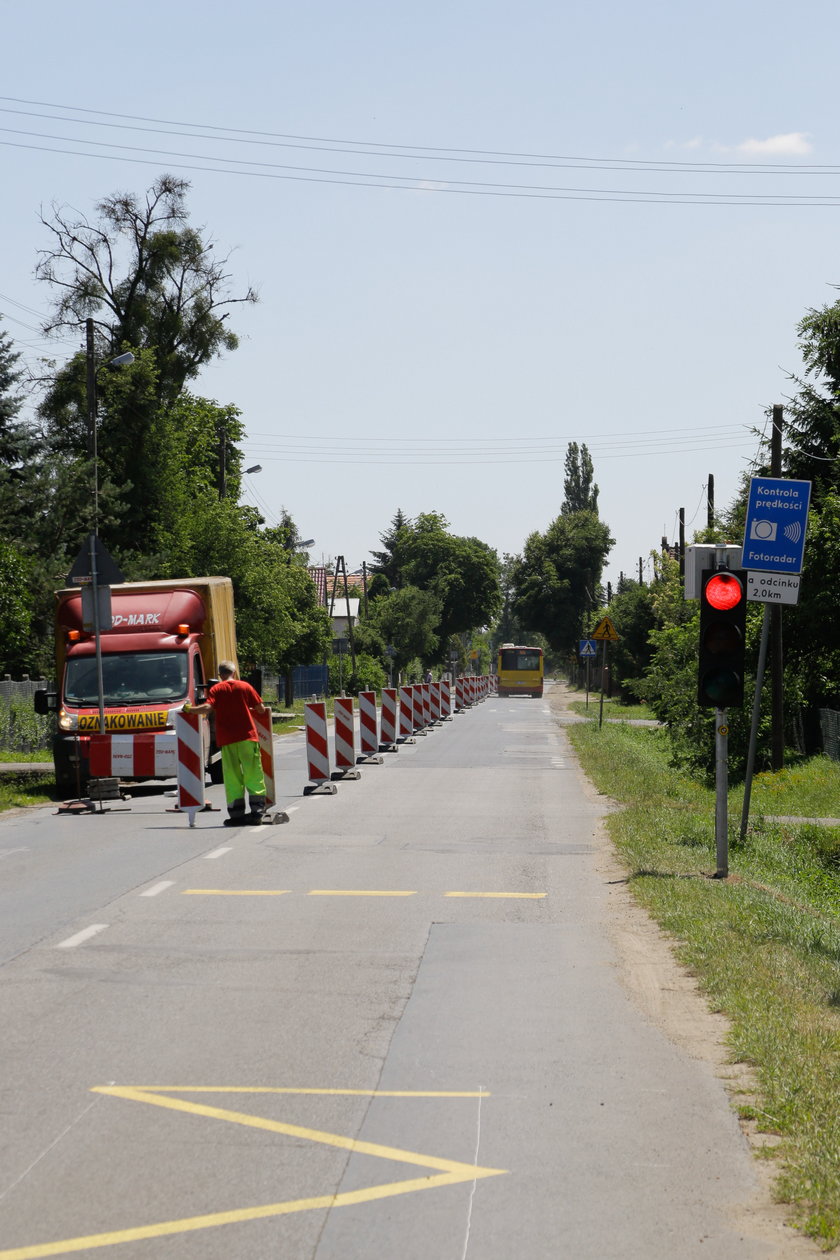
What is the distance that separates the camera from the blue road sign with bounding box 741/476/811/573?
14.3 meters

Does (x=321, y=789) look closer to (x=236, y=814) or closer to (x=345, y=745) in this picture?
(x=345, y=745)

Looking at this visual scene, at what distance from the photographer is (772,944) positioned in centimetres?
945

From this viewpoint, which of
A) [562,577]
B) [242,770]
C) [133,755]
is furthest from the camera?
[562,577]

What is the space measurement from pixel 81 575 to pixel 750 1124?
573 inches

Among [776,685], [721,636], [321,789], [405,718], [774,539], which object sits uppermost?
[774,539]

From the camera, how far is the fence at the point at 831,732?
29603 mm

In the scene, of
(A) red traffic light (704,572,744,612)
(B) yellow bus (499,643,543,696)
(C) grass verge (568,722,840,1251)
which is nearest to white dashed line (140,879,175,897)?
(C) grass verge (568,722,840,1251)

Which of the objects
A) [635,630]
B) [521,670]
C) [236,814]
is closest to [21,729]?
[236,814]

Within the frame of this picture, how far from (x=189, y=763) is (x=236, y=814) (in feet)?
4.36

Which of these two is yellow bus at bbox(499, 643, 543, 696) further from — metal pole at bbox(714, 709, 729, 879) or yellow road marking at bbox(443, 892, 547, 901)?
yellow road marking at bbox(443, 892, 547, 901)

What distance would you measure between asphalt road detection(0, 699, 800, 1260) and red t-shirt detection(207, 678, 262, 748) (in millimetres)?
3422

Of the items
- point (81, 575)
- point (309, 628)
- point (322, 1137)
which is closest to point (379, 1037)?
point (322, 1137)

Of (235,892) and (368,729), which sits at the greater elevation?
(368,729)

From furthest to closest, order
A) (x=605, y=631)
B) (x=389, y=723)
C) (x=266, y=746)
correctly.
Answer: (x=605, y=631)
(x=389, y=723)
(x=266, y=746)
